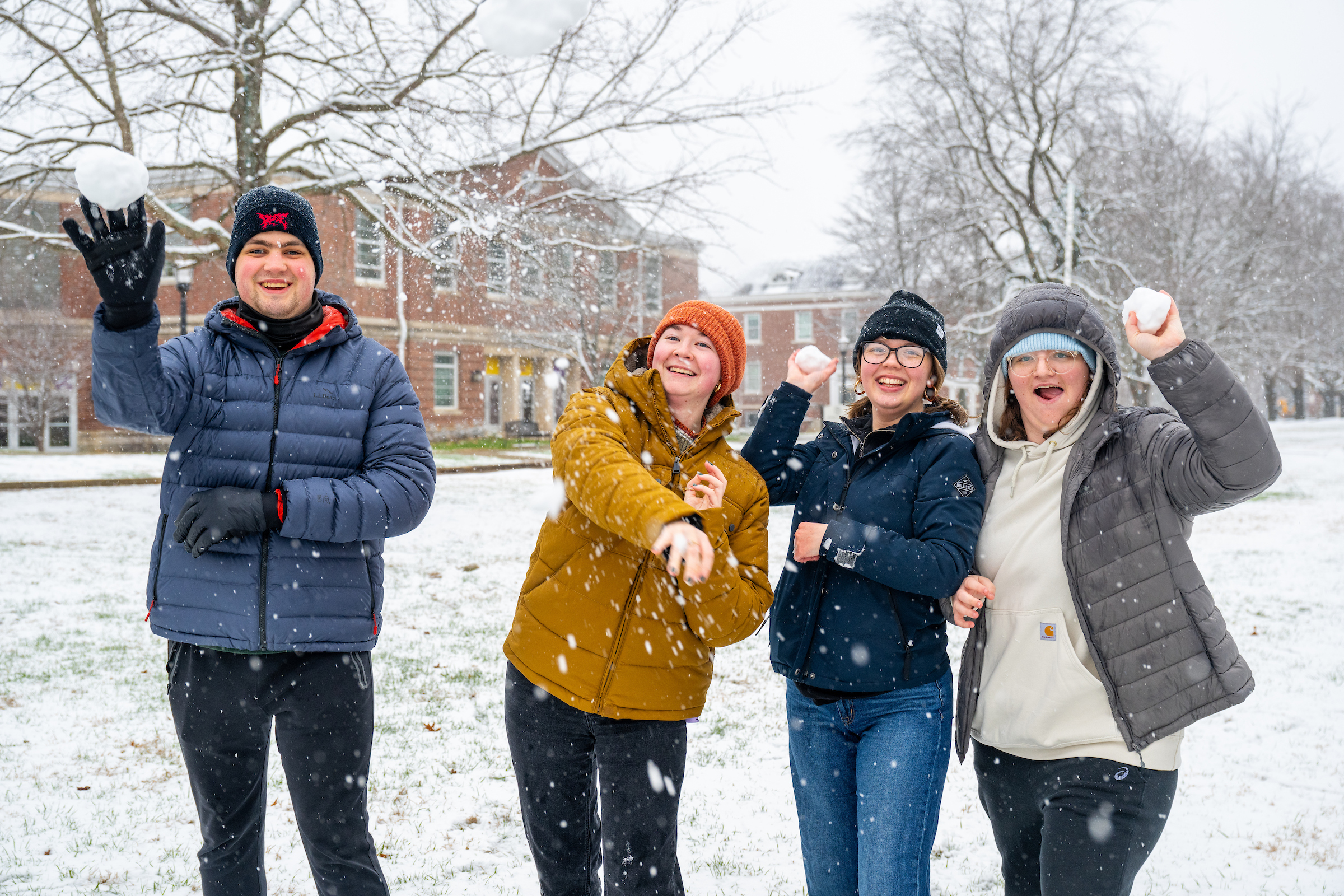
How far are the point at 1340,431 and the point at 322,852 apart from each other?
5233 cm

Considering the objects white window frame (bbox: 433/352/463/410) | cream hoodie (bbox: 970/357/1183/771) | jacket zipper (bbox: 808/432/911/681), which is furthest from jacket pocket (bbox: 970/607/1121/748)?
white window frame (bbox: 433/352/463/410)

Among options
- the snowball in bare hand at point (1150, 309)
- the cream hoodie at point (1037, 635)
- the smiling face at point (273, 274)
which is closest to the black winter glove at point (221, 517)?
the smiling face at point (273, 274)

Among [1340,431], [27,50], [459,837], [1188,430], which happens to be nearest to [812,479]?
[1188,430]

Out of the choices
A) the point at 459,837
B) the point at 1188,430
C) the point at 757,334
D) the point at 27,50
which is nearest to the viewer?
the point at 1188,430

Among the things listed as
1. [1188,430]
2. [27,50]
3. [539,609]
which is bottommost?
[539,609]

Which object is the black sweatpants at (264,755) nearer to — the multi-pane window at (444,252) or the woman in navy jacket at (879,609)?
the woman in navy jacket at (879,609)

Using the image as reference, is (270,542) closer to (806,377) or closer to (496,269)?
(806,377)

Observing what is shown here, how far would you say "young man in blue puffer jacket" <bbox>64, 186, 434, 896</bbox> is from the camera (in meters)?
2.41

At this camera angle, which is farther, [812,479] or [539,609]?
[812,479]

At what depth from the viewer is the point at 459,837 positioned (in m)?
3.71

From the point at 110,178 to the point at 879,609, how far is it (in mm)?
2258

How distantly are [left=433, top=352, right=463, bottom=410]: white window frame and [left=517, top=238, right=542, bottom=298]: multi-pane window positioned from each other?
1998 centimetres

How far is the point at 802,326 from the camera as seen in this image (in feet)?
162

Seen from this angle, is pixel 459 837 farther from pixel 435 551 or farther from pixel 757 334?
pixel 757 334
